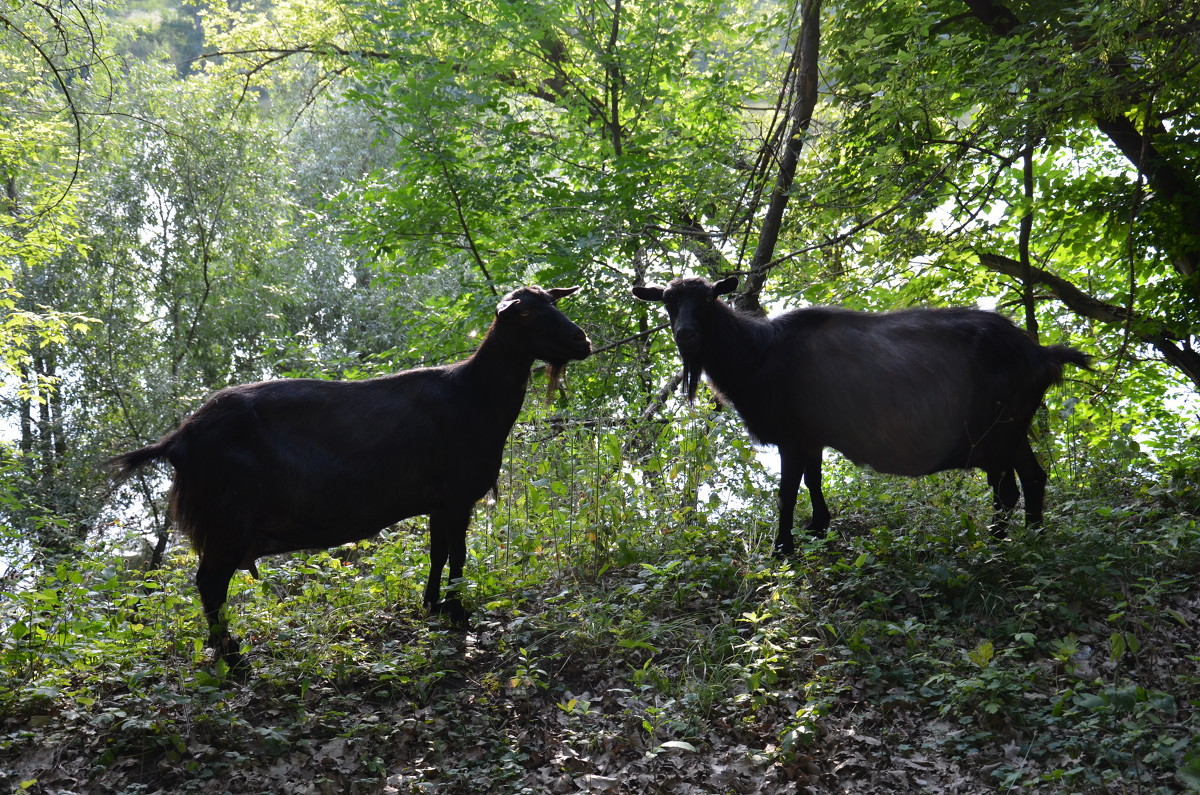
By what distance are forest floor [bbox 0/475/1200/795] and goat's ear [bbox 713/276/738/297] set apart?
6.58 ft

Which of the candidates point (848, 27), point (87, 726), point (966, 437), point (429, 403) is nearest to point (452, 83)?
point (848, 27)

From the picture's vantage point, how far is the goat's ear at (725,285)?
6523 mm

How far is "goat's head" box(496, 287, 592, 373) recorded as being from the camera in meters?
5.88

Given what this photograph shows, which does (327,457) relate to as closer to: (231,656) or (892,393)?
(231,656)

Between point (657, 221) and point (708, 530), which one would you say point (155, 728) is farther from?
point (657, 221)

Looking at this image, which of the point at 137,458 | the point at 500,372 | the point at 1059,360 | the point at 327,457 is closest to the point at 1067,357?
the point at 1059,360

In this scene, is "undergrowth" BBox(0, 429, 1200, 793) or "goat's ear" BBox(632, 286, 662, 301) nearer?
"undergrowth" BBox(0, 429, 1200, 793)

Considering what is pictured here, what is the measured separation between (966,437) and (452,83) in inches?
273

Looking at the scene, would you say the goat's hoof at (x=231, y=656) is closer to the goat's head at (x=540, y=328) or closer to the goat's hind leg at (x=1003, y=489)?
the goat's head at (x=540, y=328)

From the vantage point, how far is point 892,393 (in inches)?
249

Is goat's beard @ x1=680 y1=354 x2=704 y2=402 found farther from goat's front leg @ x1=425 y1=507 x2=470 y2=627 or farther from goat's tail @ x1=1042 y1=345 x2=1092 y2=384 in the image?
goat's tail @ x1=1042 y1=345 x2=1092 y2=384

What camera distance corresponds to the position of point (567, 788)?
12.7 ft

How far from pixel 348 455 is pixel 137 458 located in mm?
1175

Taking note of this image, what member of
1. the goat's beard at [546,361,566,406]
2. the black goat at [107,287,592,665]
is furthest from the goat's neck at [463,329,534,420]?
the goat's beard at [546,361,566,406]
